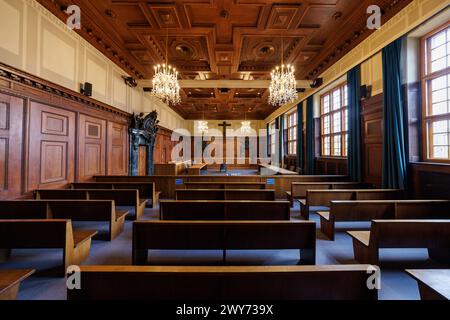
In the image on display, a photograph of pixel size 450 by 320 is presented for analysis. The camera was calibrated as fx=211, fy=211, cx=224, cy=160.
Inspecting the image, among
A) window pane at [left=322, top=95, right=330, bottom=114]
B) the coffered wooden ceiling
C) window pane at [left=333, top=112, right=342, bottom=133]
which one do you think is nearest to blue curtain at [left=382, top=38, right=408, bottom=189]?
the coffered wooden ceiling

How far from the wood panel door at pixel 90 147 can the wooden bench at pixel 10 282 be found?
369 centimetres

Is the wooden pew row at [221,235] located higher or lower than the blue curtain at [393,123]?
lower

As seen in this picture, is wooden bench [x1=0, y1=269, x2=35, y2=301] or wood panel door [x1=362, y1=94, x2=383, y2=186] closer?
wooden bench [x1=0, y1=269, x2=35, y2=301]

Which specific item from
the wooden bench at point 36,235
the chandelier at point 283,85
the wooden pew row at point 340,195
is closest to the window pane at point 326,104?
the chandelier at point 283,85

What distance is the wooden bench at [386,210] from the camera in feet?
9.11

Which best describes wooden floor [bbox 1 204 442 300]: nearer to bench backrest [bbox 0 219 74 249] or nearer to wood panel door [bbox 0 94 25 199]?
bench backrest [bbox 0 219 74 249]

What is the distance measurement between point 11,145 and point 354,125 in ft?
22.3

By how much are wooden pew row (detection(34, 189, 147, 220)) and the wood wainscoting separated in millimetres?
344

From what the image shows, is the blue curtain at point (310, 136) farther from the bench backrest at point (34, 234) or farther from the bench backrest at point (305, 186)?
the bench backrest at point (34, 234)

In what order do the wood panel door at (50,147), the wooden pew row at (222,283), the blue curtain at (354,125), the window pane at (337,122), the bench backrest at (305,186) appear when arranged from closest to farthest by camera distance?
the wooden pew row at (222,283) → the wood panel door at (50,147) → the bench backrest at (305,186) → the blue curtain at (354,125) → the window pane at (337,122)

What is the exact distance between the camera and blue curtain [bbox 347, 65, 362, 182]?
16.5 feet

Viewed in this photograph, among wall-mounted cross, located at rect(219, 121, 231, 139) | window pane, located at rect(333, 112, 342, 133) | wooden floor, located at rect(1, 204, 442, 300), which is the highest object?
wall-mounted cross, located at rect(219, 121, 231, 139)

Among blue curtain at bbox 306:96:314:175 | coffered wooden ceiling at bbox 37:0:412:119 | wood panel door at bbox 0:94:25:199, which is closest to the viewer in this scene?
wood panel door at bbox 0:94:25:199
